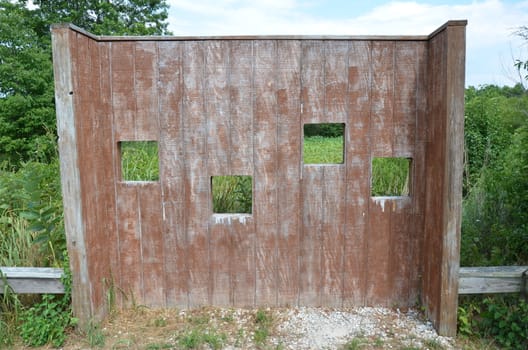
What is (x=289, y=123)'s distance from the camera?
2844 millimetres

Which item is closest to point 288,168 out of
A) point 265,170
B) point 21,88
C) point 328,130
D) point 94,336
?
point 265,170

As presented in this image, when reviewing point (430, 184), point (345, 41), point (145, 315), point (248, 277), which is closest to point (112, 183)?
point (145, 315)

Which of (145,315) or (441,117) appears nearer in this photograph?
(441,117)

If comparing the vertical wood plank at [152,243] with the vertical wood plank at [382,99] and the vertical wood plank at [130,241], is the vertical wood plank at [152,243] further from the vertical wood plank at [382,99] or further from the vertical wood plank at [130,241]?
the vertical wood plank at [382,99]

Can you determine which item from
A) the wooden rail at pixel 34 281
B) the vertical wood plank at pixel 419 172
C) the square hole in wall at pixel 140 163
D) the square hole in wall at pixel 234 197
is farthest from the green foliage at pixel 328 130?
the wooden rail at pixel 34 281

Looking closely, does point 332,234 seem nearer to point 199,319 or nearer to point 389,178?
point 199,319

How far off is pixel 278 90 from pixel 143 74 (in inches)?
39.4

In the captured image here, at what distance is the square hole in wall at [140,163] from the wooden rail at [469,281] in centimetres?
150

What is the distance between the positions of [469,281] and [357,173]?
1.07 meters

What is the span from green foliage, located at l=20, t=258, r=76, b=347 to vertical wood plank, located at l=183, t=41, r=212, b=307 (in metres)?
0.86

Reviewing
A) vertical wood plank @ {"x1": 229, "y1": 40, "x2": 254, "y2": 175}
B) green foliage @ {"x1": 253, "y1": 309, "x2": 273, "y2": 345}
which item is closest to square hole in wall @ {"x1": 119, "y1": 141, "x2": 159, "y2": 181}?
vertical wood plank @ {"x1": 229, "y1": 40, "x2": 254, "y2": 175}

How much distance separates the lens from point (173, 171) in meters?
2.87

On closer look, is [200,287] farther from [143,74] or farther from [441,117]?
[441,117]

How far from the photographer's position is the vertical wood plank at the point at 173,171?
9.16ft
